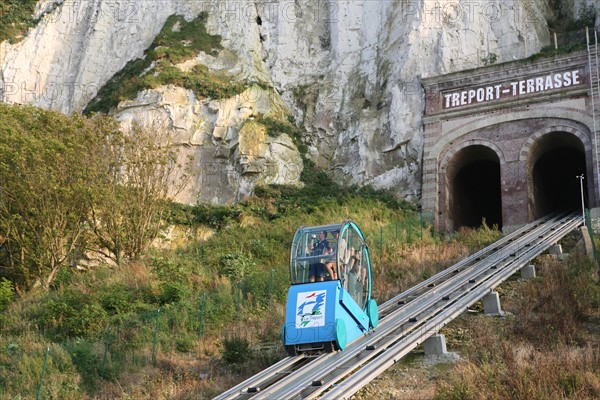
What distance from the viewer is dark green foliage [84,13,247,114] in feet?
124

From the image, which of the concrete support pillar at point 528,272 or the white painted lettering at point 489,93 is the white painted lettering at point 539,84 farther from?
the concrete support pillar at point 528,272

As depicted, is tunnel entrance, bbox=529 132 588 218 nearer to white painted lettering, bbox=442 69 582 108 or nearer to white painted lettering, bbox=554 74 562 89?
white painted lettering, bbox=554 74 562 89

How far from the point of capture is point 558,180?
39.5 meters

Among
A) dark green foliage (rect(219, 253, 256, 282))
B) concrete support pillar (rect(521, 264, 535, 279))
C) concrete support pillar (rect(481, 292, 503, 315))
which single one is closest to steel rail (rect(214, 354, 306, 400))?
concrete support pillar (rect(481, 292, 503, 315))

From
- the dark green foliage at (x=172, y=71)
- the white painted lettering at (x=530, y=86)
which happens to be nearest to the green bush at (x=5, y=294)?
the dark green foliage at (x=172, y=71)

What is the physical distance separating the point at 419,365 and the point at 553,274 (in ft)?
22.1

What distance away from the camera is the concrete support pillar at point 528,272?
2320 centimetres

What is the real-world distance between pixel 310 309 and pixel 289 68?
27548mm

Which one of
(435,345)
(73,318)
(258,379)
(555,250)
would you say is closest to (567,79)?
(555,250)

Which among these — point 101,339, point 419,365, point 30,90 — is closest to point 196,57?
point 30,90

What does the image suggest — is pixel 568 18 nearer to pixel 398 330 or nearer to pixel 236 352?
pixel 398 330

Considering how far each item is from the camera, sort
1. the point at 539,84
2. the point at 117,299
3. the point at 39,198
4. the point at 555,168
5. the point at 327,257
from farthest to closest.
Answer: the point at 555,168, the point at 539,84, the point at 39,198, the point at 117,299, the point at 327,257

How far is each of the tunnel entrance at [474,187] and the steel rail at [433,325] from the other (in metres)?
7.79

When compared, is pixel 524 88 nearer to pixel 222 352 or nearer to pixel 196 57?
pixel 196 57
